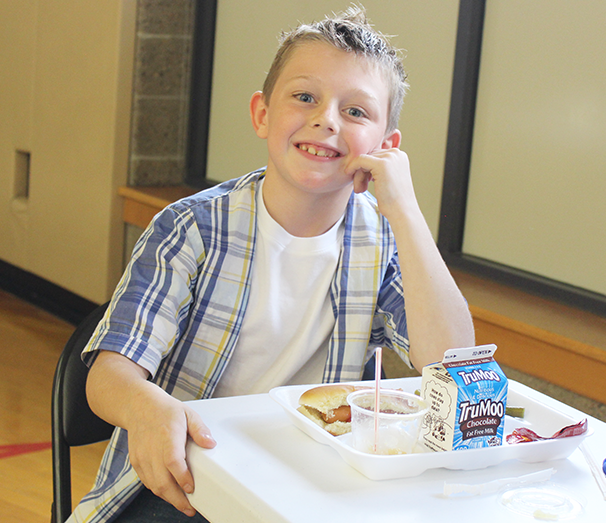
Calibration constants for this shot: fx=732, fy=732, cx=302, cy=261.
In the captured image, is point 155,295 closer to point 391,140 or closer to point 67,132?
point 391,140

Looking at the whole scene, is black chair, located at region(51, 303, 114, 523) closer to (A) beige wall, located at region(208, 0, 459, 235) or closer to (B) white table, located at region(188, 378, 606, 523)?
(B) white table, located at region(188, 378, 606, 523)

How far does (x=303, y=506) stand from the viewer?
2.32 ft

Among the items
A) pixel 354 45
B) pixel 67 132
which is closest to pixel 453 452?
pixel 354 45

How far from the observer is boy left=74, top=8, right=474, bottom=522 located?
→ 113 cm

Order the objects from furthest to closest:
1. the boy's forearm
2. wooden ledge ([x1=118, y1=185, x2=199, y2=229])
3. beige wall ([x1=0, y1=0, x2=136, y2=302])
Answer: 1. beige wall ([x1=0, y1=0, x2=136, y2=302])
2. wooden ledge ([x1=118, y1=185, x2=199, y2=229])
3. the boy's forearm

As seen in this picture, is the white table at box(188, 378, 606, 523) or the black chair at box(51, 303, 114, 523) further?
the black chair at box(51, 303, 114, 523)

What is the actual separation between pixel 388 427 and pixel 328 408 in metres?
0.12

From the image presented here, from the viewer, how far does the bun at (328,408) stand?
909 mm

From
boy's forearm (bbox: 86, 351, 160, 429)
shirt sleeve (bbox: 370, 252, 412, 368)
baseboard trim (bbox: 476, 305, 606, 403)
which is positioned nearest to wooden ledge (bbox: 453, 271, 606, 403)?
baseboard trim (bbox: 476, 305, 606, 403)

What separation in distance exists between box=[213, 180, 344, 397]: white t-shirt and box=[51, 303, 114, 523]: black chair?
0.70 feet

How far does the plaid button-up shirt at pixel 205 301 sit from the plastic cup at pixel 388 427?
36 centimetres

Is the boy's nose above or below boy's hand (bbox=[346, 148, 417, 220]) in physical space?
above

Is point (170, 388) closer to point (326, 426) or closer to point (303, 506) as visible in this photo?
point (326, 426)

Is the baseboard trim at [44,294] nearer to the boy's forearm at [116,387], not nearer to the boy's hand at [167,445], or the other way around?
the boy's forearm at [116,387]
